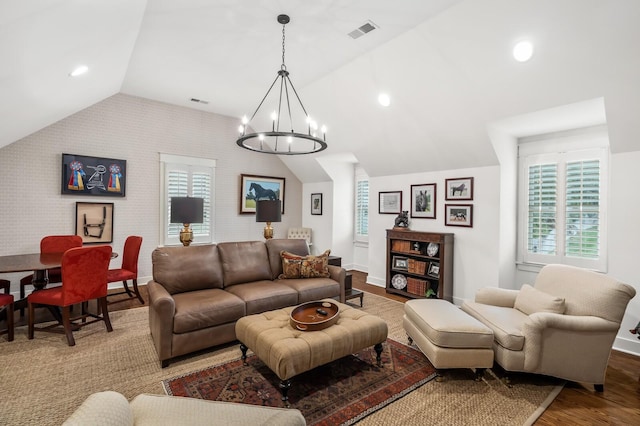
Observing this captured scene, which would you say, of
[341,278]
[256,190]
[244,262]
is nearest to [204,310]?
[244,262]

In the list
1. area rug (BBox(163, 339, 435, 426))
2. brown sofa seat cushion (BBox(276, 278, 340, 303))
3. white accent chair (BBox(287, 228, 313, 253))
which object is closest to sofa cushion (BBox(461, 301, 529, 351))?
area rug (BBox(163, 339, 435, 426))

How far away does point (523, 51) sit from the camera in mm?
3021

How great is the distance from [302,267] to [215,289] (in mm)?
1113

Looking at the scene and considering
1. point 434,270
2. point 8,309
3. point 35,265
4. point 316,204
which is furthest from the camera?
point 316,204

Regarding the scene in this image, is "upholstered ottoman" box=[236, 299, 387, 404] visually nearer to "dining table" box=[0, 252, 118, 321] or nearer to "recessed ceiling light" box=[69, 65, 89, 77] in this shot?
"dining table" box=[0, 252, 118, 321]

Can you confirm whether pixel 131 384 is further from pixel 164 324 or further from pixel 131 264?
pixel 131 264

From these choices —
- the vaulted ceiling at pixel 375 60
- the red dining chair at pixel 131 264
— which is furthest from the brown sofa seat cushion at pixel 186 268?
the vaulted ceiling at pixel 375 60

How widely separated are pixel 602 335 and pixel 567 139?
2.72m

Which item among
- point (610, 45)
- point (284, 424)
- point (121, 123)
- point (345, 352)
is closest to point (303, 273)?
point (345, 352)

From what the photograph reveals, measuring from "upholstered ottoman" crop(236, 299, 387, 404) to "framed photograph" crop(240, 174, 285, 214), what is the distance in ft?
14.0

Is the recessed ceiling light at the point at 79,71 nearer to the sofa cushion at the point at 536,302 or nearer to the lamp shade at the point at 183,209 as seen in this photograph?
the lamp shade at the point at 183,209

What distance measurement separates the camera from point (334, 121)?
214 inches

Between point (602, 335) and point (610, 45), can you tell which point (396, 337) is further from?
point (610, 45)

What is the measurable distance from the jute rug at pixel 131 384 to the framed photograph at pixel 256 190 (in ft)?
12.5
